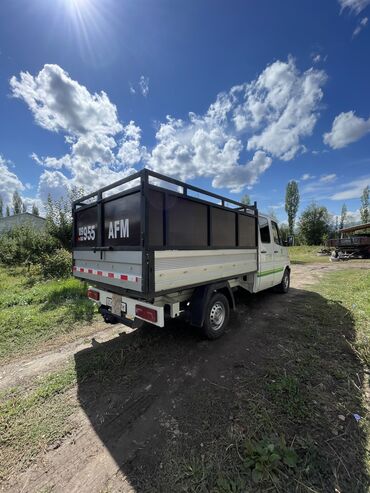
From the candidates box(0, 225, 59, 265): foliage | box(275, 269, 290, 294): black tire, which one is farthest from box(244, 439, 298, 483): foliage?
box(0, 225, 59, 265): foliage

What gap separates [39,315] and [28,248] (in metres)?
10.3

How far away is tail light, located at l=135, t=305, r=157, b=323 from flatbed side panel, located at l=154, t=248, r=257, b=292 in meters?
0.33

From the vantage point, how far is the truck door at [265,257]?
5.50 metres

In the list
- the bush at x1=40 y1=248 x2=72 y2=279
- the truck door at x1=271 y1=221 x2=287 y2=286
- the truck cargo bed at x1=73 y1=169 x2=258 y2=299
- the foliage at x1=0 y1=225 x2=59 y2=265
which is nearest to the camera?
the truck cargo bed at x1=73 y1=169 x2=258 y2=299

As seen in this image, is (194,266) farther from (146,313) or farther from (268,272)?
(268,272)

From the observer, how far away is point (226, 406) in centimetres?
239

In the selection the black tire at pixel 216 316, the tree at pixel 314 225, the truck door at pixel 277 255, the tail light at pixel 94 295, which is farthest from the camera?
the tree at pixel 314 225

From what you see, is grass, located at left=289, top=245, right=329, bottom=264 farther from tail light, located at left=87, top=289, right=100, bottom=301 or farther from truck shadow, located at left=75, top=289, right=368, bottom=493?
tail light, located at left=87, top=289, right=100, bottom=301

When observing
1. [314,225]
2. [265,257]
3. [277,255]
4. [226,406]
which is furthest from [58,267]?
[314,225]

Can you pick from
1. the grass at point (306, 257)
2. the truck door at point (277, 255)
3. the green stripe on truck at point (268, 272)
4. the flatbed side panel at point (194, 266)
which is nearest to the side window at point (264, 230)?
the truck door at point (277, 255)

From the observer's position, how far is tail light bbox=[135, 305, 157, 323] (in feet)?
9.59

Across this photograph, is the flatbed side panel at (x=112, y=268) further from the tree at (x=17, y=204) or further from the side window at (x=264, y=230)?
the tree at (x=17, y=204)

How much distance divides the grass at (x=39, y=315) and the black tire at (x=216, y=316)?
9.60 feet

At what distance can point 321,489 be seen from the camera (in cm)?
159
